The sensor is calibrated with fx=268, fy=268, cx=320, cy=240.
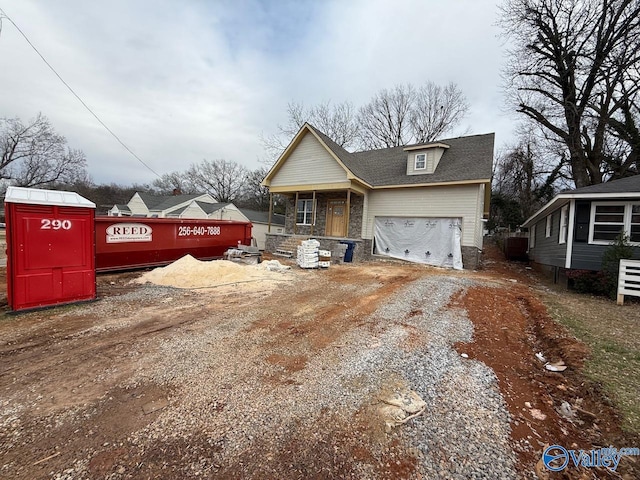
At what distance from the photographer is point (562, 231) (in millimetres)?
9742

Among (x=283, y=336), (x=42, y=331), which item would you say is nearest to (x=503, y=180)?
(x=283, y=336)

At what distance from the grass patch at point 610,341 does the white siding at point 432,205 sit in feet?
17.6

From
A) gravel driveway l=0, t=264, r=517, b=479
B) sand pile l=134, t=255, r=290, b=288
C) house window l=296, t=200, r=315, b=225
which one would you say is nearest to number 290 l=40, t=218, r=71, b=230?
gravel driveway l=0, t=264, r=517, b=479

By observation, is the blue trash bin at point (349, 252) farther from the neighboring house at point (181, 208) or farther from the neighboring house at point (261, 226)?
the neighboring house at point (181, 208)

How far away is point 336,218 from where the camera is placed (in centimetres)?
1605

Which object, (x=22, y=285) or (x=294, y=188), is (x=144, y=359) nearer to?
(x=22, y=285)

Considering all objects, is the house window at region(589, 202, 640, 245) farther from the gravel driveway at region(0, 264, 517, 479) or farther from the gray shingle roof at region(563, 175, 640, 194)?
the gravel driveway at region(0, 264, 517, 479)

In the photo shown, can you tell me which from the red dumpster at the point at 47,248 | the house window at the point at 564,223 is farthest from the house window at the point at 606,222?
the red dumpster at the point at 47,248

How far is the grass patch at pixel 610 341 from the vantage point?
2.71 m

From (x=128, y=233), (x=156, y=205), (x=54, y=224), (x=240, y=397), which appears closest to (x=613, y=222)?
(x=240, y=397)

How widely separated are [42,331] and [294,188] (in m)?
12.7

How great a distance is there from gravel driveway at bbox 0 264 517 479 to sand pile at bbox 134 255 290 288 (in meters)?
2.41

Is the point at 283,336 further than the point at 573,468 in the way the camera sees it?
Yes

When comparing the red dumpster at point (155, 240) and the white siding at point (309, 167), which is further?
the white siding at point (309, 167)
